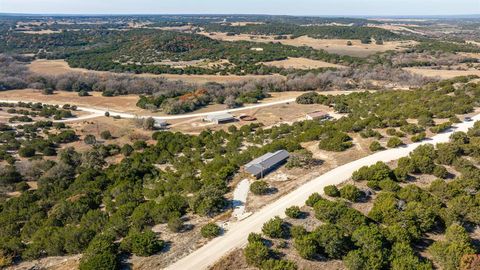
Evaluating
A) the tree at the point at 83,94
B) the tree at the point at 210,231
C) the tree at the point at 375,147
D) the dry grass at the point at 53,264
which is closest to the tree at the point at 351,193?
the tree at the point at 375,147

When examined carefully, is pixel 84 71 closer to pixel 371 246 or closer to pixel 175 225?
pixel 175 225

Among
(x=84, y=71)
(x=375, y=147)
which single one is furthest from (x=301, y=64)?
(x=375, y=147)

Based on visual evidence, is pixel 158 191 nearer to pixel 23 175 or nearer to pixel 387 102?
pixel 23 175

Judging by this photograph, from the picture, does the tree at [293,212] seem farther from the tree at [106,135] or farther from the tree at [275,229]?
the tree at [106,135]

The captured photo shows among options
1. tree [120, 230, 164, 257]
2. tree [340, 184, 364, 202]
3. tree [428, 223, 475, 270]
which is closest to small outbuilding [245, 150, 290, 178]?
tree [340, 184, 364, 202]

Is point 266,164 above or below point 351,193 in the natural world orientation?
below

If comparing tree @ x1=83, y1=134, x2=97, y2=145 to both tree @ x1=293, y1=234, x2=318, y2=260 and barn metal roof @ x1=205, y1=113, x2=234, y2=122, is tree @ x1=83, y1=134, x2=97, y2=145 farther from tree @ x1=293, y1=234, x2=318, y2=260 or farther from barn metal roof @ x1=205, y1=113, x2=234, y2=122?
tree @ x1=293, y1=234, x2=318, y2=260
